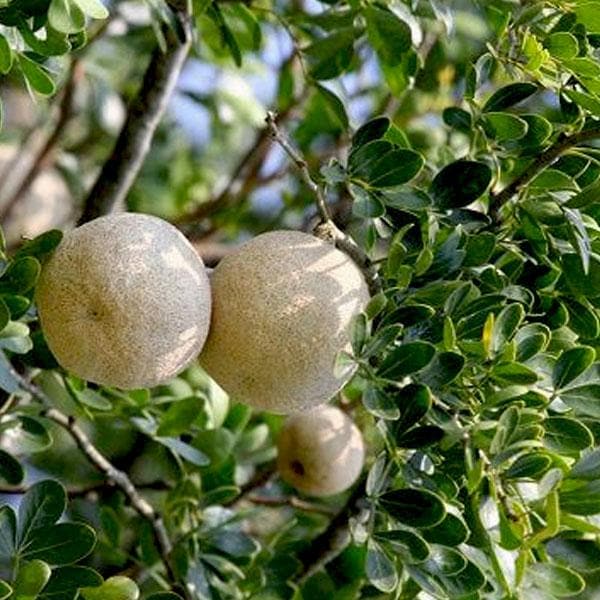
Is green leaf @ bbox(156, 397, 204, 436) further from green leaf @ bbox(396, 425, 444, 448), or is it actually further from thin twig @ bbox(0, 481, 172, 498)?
green leaf @ bbox(396, 425, 444, 448)

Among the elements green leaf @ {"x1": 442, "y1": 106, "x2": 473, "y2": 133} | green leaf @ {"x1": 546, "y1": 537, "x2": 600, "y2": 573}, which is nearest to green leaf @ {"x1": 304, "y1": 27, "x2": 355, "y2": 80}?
green leaf @ {"x1": 442, "y1": 106, "x2": 473, "y2": 133}

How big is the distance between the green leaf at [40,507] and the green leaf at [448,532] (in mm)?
199

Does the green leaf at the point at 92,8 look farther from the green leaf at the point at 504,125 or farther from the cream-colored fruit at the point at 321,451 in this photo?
the cream-colored fruit at the point at 321,451

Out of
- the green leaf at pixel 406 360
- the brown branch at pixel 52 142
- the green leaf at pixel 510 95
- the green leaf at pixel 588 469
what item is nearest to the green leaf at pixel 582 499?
the green leaf at pixel 588 469

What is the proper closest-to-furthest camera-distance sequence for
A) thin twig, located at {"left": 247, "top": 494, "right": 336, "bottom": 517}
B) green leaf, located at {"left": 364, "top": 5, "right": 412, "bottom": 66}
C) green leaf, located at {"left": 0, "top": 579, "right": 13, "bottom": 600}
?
1. green leaf, located at {"left": 0, "top": 579, "right": 13, "bottom": 600}
2. green leaf, located at {"left": 364, "top": 5, "right": 412, "bottom": 66}
3. thin twig, located at {"left": 247, "top": 494, "right": 336, "bottom": 517}

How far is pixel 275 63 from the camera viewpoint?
1.57 meters

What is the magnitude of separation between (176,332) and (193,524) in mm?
342

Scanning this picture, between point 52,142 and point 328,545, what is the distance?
0.61m

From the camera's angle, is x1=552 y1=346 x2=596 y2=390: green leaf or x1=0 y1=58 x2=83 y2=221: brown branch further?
x1=0 y1=58 x2=83 y2=221: brown branch

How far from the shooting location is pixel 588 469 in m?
0.78

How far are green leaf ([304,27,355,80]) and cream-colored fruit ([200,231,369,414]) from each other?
32cm

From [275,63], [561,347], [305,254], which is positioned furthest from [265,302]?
[275,63]

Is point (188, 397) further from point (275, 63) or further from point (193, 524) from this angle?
point (275, 63)

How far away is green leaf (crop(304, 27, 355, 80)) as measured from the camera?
1.06 metres
